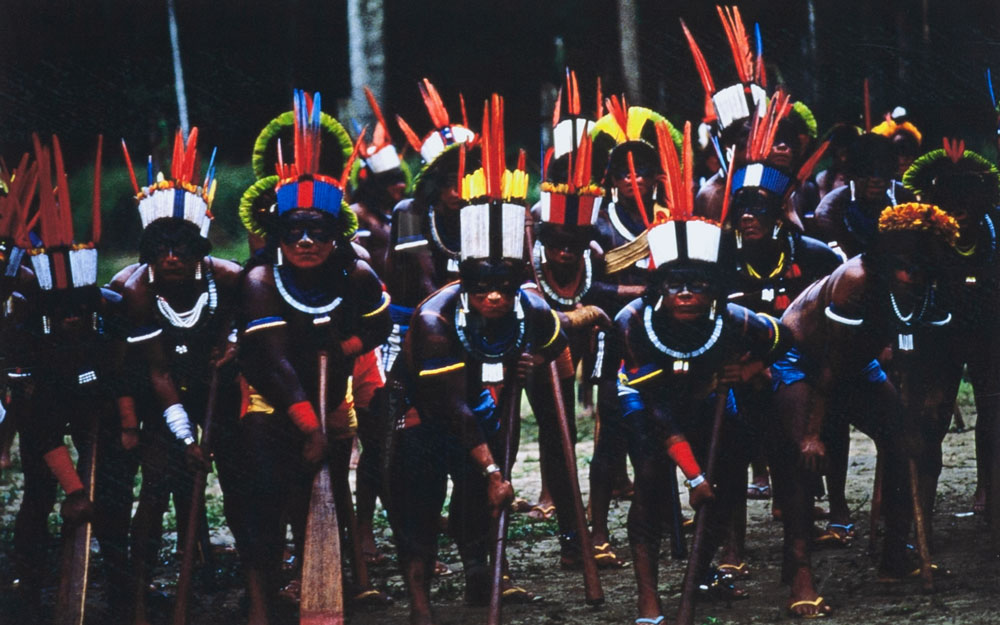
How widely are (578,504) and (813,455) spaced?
3.73 ft

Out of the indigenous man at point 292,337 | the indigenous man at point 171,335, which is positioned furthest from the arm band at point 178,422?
the indigenous man at point 292,337

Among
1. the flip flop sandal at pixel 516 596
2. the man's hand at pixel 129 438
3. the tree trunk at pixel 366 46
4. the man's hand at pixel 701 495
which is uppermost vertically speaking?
the tree trunk at pixel 366 46

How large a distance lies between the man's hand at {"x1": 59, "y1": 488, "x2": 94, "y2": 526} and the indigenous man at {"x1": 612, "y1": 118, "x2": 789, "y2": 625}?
244cm

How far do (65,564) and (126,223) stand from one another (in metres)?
11.6

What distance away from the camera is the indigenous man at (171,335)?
6.20m

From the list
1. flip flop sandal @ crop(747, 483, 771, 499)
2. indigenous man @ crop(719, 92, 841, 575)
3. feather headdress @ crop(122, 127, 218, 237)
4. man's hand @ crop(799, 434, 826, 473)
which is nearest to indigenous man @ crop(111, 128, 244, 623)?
feather headdress @ crop(122, 127, 218, 237)

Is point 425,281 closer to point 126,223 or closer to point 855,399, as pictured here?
point 855,399

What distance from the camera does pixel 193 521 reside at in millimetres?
5848

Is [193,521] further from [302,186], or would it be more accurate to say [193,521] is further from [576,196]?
[576,196]

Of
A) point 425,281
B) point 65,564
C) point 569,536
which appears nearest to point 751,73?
point 425,281

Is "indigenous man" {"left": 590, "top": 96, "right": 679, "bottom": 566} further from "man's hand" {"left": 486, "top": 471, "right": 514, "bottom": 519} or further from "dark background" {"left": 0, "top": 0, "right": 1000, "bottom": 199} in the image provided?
"dark background" {"left": 0, "top": 0, "right": 1000, "bottom": 199}

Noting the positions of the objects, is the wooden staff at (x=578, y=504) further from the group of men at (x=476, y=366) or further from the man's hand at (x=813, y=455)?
the man's hand at (x=813, y=455)

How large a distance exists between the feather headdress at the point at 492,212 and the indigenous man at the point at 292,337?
2.31ft

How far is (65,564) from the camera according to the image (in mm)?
5797
